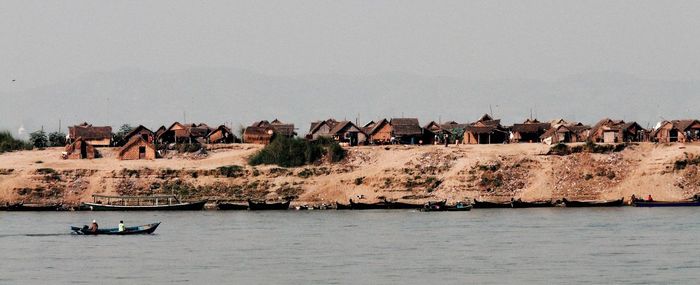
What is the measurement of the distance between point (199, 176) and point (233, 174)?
133 inches

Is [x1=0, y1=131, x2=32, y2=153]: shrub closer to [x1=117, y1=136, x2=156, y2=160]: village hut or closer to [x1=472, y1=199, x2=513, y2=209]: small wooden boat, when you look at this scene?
[x1=117, y1=136, x2=156, y2=160]: village hut

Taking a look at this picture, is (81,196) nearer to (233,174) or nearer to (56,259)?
(233,174)

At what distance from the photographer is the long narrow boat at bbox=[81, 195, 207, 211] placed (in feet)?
416

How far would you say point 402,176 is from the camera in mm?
132875

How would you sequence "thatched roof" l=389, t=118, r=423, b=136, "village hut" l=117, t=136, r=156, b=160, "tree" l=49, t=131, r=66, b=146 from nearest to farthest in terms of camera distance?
"village hut" l=117, t=136, r=156, b=160 → "thatched roof" l=389, t=118, r=423, b=136 → "tree" l=49, t=131, r=66, b=146

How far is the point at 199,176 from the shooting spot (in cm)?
13738

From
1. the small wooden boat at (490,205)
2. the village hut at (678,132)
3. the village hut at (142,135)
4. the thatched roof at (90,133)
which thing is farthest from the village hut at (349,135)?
the village hut at (678,132)

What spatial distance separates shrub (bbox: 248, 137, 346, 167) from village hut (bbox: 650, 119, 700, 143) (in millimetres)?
33399

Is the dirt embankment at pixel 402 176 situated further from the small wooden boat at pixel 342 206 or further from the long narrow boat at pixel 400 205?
the small wooden boat at pixel 342 206

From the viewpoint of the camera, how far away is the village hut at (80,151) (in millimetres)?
146375

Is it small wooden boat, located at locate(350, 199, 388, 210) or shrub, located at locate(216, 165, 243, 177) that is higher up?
shrub, located at locate(216, 165, 243, 177)

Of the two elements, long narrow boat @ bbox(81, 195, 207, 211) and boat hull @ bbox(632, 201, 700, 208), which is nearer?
boat hull @ bbox(632, 201, 700, 208)

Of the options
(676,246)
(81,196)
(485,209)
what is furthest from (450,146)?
(676,246)

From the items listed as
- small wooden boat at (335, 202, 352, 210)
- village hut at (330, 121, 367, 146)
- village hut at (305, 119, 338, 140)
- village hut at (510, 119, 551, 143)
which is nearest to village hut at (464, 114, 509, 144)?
village hut at (510, 119, 551, 143)
